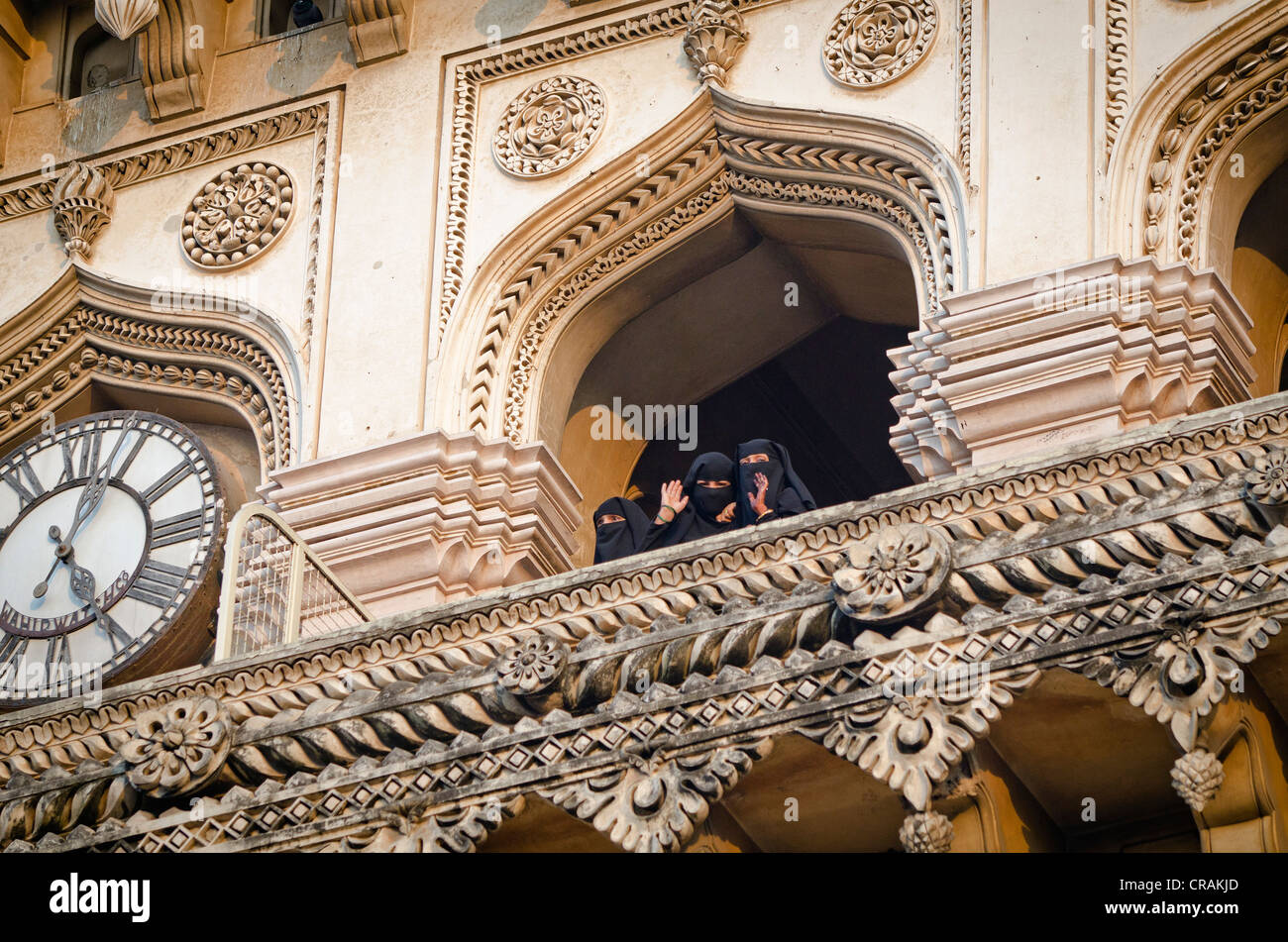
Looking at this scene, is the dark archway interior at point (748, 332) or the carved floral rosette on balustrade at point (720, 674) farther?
the dark archway interior at point (748, 332)

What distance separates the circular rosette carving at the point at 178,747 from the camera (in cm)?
907

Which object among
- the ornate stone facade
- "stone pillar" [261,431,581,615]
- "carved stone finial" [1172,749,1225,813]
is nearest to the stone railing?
the ornate stone facade

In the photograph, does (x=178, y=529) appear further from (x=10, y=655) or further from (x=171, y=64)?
(x=171, y=64)

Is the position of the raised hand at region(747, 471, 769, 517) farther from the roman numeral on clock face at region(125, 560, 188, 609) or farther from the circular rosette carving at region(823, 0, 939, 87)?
the roman numeral on clock face at region(125, 560, 188, 609)

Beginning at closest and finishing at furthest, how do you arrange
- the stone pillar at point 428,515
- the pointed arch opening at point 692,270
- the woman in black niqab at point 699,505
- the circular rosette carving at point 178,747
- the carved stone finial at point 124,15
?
the circular rosette carving at point 178,747 → the woman in black niqab at point 699,505 → the stone pillar at point 428,515 → the pointed arch opening at point 692,270 → the carved stone finial at point 124,15

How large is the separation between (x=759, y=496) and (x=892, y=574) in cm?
269

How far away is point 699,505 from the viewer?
11.4 meters

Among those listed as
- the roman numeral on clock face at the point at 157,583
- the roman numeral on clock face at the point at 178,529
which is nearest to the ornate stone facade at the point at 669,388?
the roman numeral on clock face at the point at 178,529

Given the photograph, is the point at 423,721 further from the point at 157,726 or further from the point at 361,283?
the point at 361,283

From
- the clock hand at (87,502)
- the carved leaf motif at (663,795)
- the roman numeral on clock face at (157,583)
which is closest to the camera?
the carved leaf motif at (663,795)

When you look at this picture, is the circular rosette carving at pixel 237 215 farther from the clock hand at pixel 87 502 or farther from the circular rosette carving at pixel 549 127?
the circular rosette carving at pixel 549 127

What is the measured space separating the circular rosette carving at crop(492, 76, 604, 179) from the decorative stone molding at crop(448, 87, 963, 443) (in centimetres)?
29

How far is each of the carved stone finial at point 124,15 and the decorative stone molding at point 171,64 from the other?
0.18 metres
